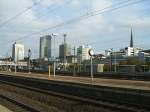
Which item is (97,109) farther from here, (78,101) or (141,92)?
(78,101)

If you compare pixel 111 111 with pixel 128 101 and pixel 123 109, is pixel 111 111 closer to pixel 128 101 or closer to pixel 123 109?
pixel 123 109

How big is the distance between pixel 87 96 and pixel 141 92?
6.42 m

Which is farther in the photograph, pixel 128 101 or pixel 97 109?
pixel 128 101

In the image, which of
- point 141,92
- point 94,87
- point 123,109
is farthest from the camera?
point 94,87

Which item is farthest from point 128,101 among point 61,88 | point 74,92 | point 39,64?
point 39,64

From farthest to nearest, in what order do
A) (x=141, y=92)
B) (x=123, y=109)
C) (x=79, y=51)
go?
(x=79, y=51) → (x=141, y=92) → (x=123, y=109)

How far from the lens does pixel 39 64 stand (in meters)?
184

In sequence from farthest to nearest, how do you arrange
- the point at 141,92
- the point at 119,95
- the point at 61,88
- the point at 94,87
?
the point at 61,88
the point at 94,87
the point at 119,95
the point at 141,92

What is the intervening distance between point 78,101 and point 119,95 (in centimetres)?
269

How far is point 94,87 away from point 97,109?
7190 mm

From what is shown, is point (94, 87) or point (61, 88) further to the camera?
point (61, 88)

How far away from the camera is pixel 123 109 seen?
17.0m

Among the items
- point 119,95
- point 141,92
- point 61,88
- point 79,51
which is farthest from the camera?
Answer: point 79,51

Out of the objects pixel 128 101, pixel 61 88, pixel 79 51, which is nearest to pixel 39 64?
pixel 79 51
